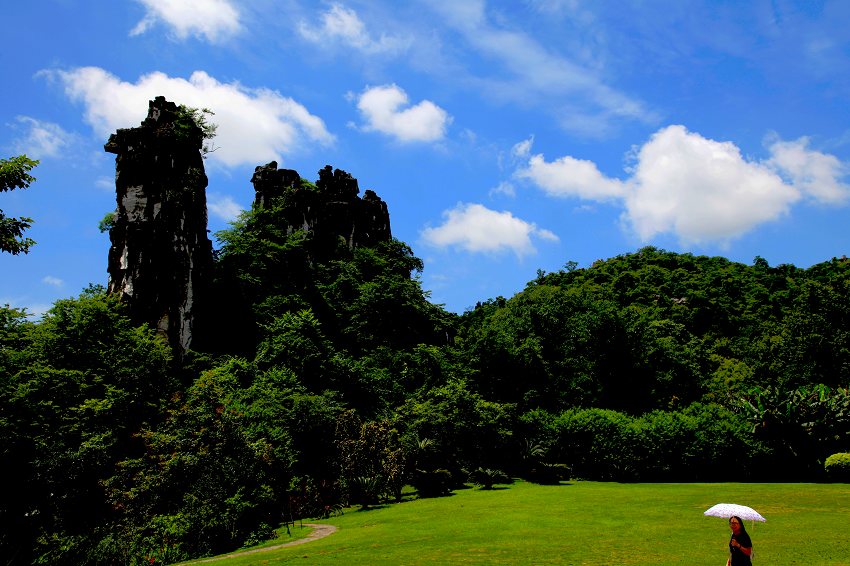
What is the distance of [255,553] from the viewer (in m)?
15.8

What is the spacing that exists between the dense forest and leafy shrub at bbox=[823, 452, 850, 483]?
140 cm

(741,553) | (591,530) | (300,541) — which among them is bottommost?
(300,541)

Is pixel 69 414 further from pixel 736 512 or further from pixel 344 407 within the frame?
pixel 736 512

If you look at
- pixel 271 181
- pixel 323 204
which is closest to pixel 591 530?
pixel 323 204

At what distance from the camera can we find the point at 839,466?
2378 cm

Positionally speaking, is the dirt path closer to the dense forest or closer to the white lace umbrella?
the dense forest

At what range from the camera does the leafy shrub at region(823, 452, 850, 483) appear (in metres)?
23.7

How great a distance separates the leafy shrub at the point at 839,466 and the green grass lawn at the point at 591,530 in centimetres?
128

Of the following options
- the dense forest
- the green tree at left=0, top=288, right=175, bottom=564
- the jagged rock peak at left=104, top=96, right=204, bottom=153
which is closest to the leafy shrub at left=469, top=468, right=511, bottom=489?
the dense forest

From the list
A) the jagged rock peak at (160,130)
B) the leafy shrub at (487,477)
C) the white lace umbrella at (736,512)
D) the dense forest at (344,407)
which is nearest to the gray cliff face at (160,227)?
the jagged rock peak at (160,130)

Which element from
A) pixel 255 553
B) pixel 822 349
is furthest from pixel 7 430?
pixel 822 349

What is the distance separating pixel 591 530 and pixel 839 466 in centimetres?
1600

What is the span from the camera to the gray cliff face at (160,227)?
134ft

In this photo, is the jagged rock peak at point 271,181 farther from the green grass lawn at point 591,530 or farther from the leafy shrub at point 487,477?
the green grass lawn at point 591,530
